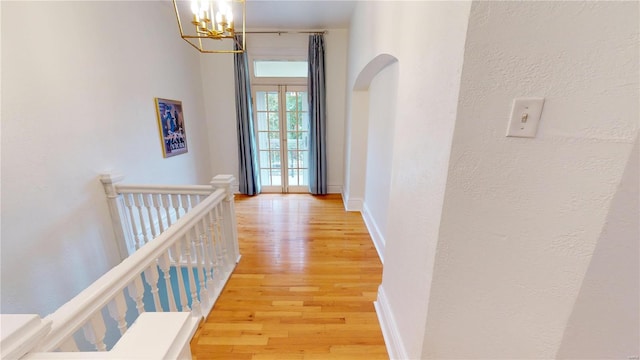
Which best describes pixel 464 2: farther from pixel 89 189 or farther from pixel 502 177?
pixel 89 189

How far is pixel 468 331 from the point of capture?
0.98 meters

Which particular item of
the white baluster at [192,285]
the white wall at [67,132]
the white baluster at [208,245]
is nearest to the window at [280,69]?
the white wall at [67,132]

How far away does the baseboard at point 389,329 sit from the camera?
129cm

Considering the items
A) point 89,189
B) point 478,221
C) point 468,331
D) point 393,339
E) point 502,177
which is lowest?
point 393,339

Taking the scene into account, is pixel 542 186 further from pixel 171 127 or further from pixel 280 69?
pixel 280 69

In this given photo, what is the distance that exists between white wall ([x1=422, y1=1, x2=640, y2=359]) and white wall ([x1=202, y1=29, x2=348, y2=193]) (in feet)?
11.5

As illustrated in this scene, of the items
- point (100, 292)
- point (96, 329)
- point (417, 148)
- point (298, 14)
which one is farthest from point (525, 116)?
point (298, 14)

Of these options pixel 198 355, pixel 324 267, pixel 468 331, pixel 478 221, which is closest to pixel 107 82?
pixel 198 355

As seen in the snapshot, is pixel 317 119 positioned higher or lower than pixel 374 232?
higher

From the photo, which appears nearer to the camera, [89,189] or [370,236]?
[89,189]

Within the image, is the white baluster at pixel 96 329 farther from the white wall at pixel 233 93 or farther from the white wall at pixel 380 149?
the white wall at pixel 233 93

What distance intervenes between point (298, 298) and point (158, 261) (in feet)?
3.28

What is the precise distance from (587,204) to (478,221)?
29 cm

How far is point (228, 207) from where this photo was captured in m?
2.07
